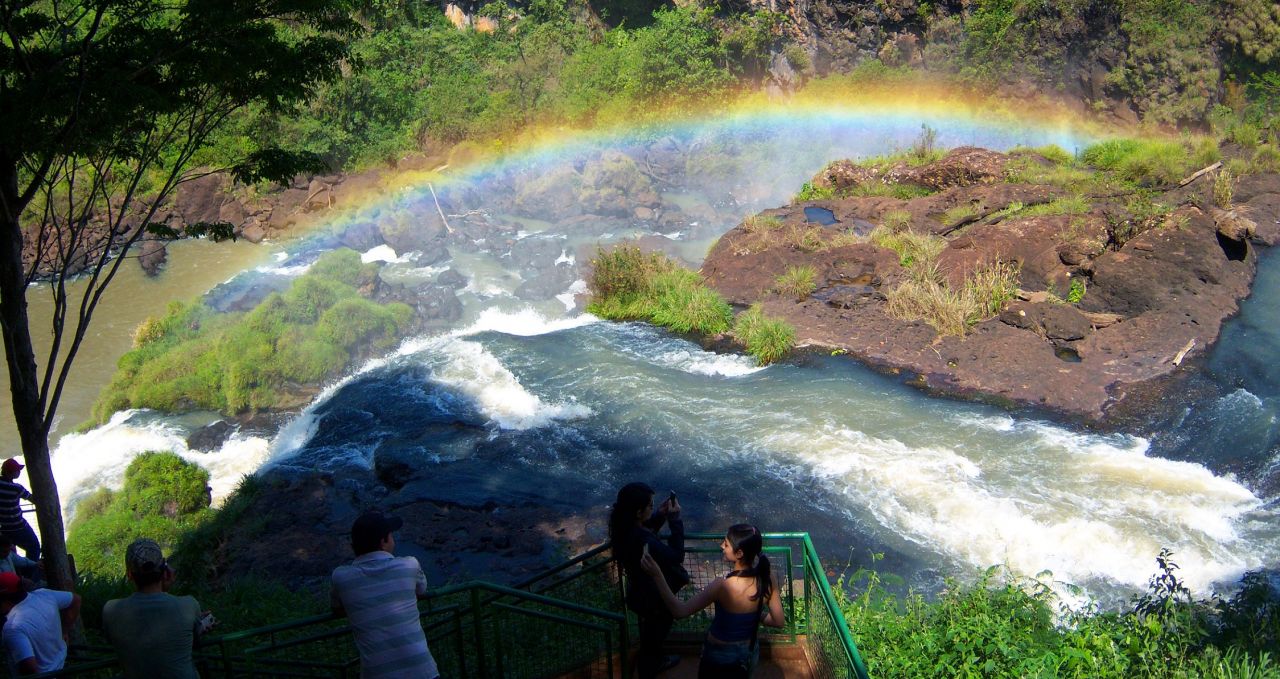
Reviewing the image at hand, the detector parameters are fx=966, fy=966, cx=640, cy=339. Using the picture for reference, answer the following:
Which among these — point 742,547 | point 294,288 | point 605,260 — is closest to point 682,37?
point 605,260

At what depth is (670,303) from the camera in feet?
63.5

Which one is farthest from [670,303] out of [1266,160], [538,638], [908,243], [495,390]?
[1266,160]

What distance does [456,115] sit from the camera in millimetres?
33094

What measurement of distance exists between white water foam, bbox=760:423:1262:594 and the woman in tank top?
663cm

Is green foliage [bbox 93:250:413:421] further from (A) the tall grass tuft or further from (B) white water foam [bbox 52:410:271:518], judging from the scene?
(A) the tall grass tuft

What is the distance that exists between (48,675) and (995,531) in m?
9.66

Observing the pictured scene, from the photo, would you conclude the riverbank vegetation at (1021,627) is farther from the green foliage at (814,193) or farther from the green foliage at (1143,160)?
the green foliage at (814,193)

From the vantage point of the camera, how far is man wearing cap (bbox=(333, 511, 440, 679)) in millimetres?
4527

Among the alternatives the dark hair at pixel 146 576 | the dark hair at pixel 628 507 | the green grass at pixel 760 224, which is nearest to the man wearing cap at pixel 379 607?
the dark hair at pixel 146 576

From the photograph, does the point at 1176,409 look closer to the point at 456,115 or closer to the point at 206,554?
the point at 206,554

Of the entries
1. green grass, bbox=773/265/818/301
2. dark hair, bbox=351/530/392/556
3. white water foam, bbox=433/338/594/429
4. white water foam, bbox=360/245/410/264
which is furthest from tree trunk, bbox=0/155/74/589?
white water foam, bbox=360/245/410/264

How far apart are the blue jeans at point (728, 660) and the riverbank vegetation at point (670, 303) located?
12.2 meters

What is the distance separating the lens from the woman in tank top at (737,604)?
4.73 metres

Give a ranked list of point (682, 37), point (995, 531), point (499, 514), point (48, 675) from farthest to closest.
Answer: point (682, 37), point (499, 514), point (995, 531), point (48, 675)
